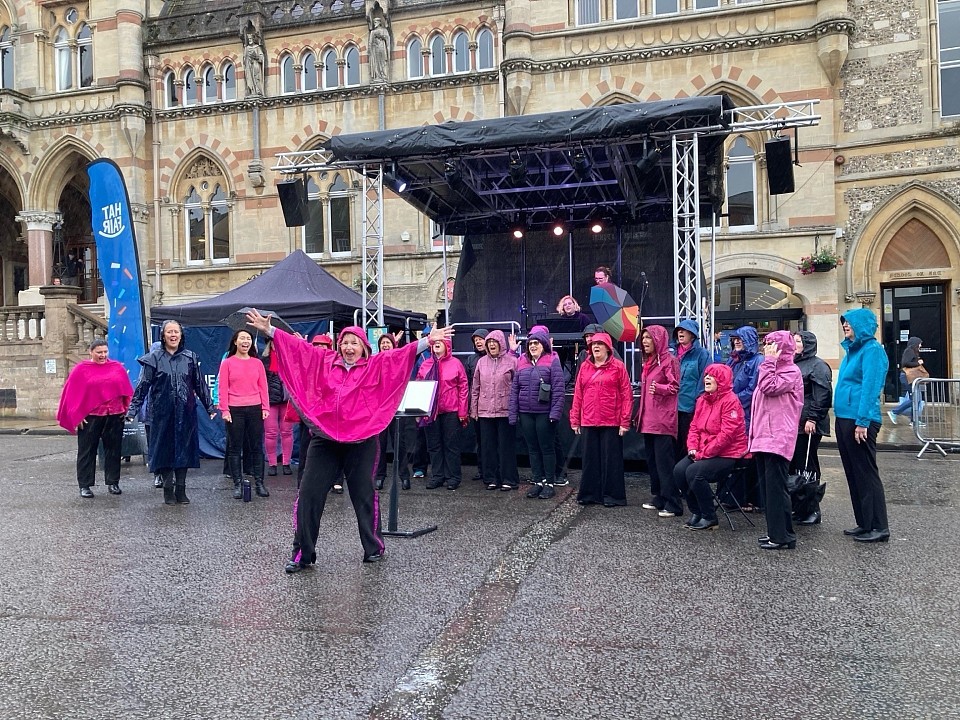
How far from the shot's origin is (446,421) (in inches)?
360

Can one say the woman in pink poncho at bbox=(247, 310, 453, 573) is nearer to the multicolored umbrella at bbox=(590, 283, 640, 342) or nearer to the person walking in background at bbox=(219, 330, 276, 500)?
the person walking in background at bbox=(219, 330, 276, 500)

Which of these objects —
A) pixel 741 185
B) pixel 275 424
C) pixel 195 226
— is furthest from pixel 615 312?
pixel 195 226

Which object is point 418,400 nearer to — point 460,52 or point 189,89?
point 460,52

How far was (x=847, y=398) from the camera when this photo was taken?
20.3 ft

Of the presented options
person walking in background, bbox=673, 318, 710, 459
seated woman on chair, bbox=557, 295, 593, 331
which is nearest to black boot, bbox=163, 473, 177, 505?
person walking in background, bbox=673, 318, 710, 459

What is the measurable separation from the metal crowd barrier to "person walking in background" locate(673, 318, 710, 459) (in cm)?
582

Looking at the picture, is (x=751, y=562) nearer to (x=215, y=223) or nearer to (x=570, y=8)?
(x=570, y=8)

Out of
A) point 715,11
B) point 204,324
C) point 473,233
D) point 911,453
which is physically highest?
point 715,11

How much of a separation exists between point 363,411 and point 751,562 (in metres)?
3.05

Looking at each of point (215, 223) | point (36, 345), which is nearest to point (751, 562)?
point (36, 345)

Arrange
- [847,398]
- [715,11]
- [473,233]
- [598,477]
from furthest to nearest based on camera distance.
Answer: [715,11], [473,233], [598,477], [847,398]

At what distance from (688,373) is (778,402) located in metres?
1.34

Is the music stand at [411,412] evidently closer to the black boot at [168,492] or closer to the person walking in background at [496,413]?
the person walking in background at [496,413]

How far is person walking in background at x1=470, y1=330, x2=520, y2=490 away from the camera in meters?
8.89
